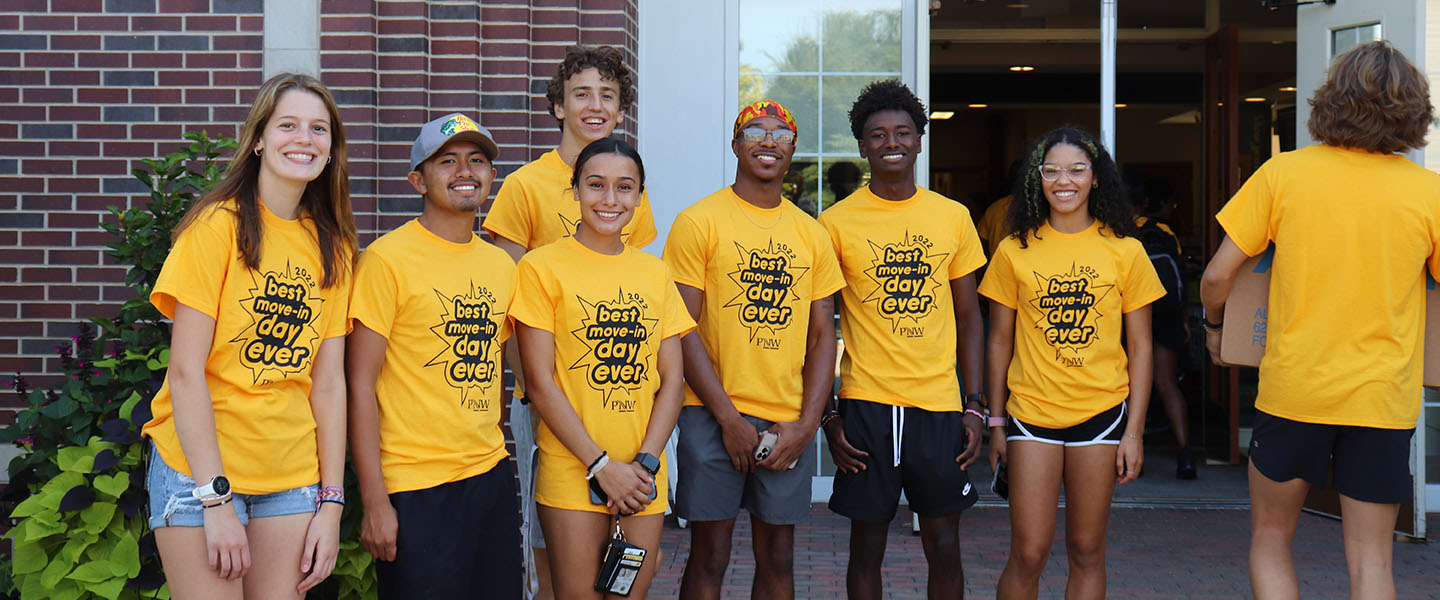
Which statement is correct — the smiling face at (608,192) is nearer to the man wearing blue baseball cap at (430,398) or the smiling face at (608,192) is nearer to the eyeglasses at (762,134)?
the man wearing blue baseball cap at (430,398)

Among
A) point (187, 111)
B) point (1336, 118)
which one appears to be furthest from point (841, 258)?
point (187, 111)

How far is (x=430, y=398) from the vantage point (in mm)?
3115


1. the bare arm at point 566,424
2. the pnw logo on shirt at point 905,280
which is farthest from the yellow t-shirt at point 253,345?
the pnw logo on shirt at point 905,280

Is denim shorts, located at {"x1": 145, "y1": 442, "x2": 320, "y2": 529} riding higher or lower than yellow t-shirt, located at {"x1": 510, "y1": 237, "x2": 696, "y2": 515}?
lower

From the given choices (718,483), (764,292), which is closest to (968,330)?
(764,292)

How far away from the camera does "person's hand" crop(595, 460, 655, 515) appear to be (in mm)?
3256

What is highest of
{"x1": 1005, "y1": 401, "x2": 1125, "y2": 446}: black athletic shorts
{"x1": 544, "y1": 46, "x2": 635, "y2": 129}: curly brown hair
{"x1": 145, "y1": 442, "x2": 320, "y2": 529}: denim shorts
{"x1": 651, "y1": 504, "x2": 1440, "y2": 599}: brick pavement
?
{"x1": 544, "y1": 46, "x2": 635, "y2": 129}: curly brown hair

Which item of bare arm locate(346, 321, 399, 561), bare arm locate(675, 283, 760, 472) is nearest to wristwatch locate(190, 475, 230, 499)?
bare arm locate(346, 321, 399, 561)

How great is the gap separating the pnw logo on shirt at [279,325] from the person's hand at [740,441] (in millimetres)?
1283

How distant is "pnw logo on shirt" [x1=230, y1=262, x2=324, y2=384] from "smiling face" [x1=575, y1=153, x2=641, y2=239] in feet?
2.68

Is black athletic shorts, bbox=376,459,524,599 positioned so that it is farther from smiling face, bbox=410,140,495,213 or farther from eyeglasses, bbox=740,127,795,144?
eyeglasses, bbox=740,127,795,144

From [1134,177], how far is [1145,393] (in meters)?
4.83

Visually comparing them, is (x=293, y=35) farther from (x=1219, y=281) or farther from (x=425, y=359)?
(x=1219, y=281)

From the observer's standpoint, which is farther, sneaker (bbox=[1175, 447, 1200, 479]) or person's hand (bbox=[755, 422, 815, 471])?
sneaker (bbox=[1175, 447, 1200, 479])
